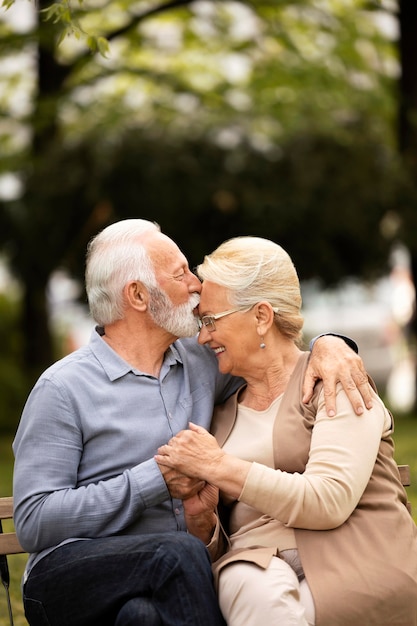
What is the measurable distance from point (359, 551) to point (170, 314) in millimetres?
1031

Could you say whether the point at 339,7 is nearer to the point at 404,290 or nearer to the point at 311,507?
the point at 404,290

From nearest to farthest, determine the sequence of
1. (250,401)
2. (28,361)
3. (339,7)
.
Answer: (250,401) < (28,361) < (339,7)

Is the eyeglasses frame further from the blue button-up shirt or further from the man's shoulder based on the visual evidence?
the man's shoulder

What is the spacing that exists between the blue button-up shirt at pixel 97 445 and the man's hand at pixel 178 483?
2cm

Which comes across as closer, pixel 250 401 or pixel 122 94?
pixel 250 401

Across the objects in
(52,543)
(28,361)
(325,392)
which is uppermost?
(325,392)

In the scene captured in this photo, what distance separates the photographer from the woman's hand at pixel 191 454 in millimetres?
3270

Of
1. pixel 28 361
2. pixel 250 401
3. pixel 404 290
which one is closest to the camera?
pixel 250 401

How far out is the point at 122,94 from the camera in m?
14.1

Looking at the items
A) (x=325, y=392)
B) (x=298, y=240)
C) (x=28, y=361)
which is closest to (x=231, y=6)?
(x=298, y=240)

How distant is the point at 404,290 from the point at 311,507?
14.8 m

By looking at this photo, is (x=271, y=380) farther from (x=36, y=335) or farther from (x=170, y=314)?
(x=36, y=335)

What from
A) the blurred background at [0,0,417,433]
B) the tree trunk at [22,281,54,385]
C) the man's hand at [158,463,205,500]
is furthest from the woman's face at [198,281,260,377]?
the tree trunk at [22,281,54,385]

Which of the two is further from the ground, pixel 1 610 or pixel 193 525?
pixel 193 525
